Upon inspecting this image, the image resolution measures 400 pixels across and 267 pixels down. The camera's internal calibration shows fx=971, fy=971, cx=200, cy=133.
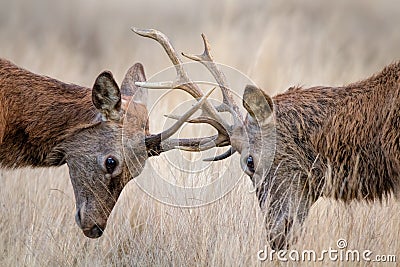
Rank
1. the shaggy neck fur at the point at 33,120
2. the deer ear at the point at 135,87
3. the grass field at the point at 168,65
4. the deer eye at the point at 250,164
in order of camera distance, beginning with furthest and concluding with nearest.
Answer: the deer ear at the point at 135,87 < the shaggy neck fur at the point at 33,120 < the deer eye at the point at 250,164 < the grass field at the point at 168,65

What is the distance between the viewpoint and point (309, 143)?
727 centimetres

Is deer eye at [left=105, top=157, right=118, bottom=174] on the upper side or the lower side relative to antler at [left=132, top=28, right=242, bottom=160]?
lower

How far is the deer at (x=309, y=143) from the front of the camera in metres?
7.07

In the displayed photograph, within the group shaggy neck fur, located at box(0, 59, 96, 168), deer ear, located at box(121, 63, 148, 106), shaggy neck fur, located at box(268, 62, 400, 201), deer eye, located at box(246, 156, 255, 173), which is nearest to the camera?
shaggy neck fur, located at box(268, 62, 400, 201)

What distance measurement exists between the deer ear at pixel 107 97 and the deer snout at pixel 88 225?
72cm

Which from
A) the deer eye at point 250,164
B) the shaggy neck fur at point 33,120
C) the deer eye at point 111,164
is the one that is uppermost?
the shaggy neck fur at point 33,120

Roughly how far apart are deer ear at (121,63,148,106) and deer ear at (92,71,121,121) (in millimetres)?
311

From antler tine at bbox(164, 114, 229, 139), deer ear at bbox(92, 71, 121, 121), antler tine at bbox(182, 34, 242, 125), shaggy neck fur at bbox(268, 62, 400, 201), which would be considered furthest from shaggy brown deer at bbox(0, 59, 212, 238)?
shaggy neck fur at bbox(268, 62, 400, 201)

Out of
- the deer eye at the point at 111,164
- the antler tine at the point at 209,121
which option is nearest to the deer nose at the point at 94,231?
the deer eye at the point at 111,164

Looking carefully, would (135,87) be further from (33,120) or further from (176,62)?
(33,120)

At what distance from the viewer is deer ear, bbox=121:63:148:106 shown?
763 cm

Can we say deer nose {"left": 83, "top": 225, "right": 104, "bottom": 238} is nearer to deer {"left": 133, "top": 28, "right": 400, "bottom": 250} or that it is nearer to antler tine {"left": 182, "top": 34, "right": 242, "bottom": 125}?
deer {"left": 133, "top": 28, "right": 400, "bottom": 250}

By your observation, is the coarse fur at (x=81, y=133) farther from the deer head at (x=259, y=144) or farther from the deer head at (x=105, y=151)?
the deer head at (x=259, y=144)

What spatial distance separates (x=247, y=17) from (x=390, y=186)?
8.58m
